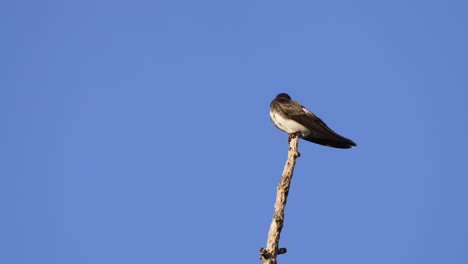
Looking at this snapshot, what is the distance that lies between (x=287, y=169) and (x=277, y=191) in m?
0.75

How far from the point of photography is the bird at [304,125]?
14938 mm

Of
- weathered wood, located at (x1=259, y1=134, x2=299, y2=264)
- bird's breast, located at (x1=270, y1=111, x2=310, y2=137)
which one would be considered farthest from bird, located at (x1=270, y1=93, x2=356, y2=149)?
weathered wood, located at (x1=259, y1=134, x2=299, y2=264)

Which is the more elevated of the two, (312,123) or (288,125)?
(288,125)

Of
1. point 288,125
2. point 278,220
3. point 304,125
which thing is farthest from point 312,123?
point 278,220

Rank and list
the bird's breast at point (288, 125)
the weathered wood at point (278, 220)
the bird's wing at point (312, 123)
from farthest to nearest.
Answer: the bird's breast at point (288, 125) < the bird's wing at point (312, 123) < the weathered wood at point (278, 220)

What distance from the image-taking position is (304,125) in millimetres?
14977

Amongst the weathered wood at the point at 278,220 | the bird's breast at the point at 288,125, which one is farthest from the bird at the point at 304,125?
the weathered wood at the point at 278,220

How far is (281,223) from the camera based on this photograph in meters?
10.5

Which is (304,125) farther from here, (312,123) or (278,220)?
(278,220)

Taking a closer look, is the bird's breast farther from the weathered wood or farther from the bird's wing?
the weathered wood

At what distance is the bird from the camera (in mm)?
14938

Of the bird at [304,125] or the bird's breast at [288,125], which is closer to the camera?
the bird at [304,125]

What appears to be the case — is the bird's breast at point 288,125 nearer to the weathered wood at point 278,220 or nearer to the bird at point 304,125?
the bird at point 304,125

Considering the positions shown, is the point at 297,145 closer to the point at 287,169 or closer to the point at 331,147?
the point at 287,169
